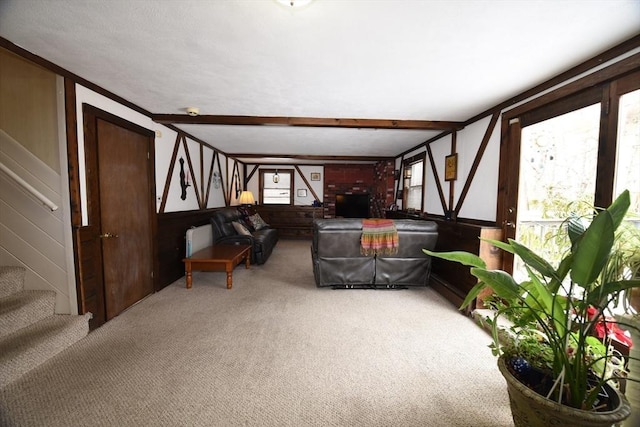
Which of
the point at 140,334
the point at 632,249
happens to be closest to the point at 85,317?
the point at 140,334

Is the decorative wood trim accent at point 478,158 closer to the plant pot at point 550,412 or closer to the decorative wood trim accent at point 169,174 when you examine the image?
the plant pot at point 550,412

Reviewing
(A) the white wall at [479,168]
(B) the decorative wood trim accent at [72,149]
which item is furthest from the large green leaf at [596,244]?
(B) the decorative wood trim accent at [72,149]

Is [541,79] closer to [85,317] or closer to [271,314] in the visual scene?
[271,314]

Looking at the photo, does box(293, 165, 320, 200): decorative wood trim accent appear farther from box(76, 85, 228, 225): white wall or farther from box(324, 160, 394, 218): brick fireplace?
box(76, 85, 228, 225): white wall

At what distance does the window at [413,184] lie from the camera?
5145 mm

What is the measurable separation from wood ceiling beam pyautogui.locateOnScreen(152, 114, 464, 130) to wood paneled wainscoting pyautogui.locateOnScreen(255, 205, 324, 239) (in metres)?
4.28

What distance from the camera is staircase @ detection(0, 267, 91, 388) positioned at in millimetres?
1767

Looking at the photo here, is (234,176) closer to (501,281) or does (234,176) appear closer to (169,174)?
(169,174)

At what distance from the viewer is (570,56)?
1.87 metres

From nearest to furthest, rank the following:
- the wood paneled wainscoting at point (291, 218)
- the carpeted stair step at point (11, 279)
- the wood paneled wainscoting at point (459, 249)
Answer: the carpeted stair step at point (11, 279) → the wood paneled wainscoting at point (459, 249) → the wood paneled wainscoting at point (291, 218)

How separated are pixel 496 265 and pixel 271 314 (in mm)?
2619

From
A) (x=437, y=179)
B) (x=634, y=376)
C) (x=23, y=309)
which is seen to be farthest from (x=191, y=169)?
(x=634, y=376)

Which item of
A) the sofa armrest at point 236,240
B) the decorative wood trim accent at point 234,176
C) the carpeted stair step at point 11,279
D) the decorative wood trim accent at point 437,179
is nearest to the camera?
the carpeted stair step at point 11,279

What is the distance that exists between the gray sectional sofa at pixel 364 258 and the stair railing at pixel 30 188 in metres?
2.62
